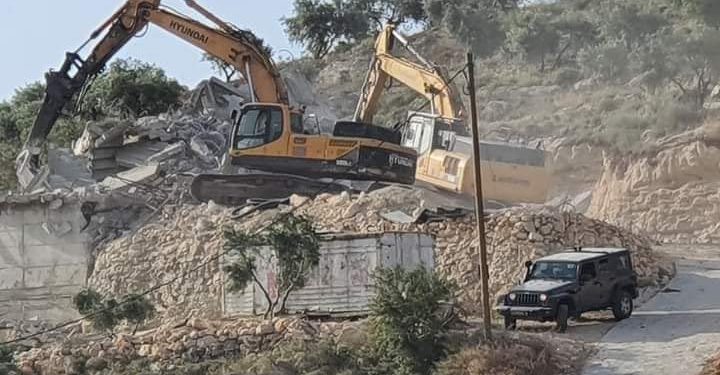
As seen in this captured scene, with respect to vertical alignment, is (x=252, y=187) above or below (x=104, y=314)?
above

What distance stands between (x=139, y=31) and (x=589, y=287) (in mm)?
19541

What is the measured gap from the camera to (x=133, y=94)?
65.0m

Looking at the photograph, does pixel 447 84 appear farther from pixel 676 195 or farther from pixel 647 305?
pixel 647 305

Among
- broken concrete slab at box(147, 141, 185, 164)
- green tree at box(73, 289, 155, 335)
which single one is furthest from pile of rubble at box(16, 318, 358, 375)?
broken concrete slab at box(147, 141, 185, 164)

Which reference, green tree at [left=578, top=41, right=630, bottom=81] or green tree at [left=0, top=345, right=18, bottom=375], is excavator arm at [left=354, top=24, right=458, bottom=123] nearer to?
green tree at [left=0, top=345, right=18, bottom=375]

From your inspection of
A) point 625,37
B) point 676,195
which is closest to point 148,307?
point 676,195

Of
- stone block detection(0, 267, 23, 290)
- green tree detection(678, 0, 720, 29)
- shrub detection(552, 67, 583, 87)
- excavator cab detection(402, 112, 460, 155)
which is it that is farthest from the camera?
shrub detection(552, 67, 583, 87)

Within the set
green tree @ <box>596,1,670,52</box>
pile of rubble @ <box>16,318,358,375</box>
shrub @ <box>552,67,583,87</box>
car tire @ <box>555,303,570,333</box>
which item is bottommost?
pile of rubble @ <box>16,318,358,375</box>

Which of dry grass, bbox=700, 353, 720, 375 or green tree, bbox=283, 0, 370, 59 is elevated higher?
green tree, bbox=283, 0, 370, 59

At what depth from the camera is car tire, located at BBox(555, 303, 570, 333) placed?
25.8 meters

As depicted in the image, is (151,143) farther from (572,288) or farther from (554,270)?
(572,288)

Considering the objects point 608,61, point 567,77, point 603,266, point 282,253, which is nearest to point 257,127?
point 282,253

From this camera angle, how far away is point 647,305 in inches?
1136

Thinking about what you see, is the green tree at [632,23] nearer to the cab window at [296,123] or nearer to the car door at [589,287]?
the cab window at [296,123]
